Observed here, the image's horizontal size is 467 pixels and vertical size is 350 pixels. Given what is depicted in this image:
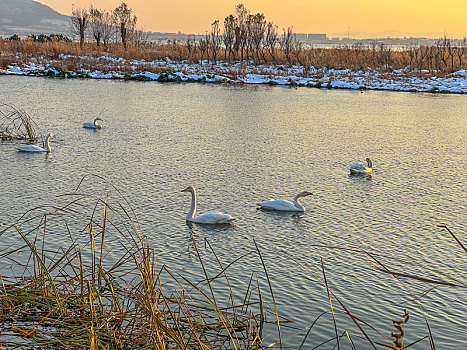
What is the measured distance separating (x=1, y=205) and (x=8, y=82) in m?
28.2

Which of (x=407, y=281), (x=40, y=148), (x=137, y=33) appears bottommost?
(x=407, y=281)

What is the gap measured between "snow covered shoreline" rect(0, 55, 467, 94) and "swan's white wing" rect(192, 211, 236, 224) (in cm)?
3484

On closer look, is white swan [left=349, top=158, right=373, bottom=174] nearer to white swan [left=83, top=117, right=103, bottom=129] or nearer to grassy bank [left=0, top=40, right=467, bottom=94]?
white swan [left=83, top=117, right=103, bottom=129]

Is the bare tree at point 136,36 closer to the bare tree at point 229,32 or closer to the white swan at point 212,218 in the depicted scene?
the bare tree at point 229,32

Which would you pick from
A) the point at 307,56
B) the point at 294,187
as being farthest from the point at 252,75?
the point at 294,187

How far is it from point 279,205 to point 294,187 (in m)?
2.26

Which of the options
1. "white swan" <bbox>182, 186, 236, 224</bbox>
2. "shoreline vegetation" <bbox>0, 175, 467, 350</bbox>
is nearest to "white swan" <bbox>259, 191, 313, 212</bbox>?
"white swan" <bbox>182, 186, 236, 224</bbox>

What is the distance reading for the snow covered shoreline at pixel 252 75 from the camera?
44.6 metres

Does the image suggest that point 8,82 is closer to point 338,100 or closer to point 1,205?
point 338,100

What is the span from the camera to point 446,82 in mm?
46812

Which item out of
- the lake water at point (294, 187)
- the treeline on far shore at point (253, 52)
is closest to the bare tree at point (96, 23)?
the treeline on far shore at point (253, 52)

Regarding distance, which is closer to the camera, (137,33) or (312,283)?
(312,283)

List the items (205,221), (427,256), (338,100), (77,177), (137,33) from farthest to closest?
(137,33)
(338,100)
(77,177)
(205,221)
(427,256)

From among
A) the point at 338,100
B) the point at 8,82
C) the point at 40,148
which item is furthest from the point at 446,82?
the point at 40,148
